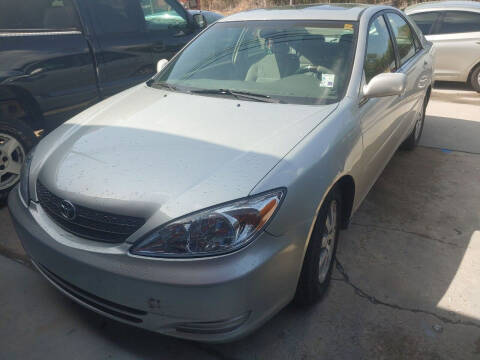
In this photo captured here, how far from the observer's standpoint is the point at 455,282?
2.70 m

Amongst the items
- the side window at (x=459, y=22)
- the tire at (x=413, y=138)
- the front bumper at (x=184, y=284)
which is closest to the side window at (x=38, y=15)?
the front bumper at (x=184, y=284)

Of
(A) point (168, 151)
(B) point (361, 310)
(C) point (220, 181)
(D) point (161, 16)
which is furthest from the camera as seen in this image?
(D) point (161, 16)

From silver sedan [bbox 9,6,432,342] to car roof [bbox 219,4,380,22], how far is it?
21 millimetres

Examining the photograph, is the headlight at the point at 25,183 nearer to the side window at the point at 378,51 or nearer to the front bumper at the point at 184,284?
the front bumper at the point at 184,284

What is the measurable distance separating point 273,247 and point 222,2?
24264 mm

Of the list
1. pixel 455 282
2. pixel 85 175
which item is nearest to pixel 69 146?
pixel 85 175

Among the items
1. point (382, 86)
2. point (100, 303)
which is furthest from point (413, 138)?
point (100, 303)

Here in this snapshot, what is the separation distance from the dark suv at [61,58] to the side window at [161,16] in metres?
0.02

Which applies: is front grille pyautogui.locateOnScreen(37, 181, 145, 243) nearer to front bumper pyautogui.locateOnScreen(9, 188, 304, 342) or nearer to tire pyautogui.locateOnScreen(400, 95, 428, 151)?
front bumper pyautogui.locateOnScreen(9, 188, 304, 342)

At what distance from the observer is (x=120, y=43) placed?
4.41m

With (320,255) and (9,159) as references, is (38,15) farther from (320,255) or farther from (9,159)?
(320,255)

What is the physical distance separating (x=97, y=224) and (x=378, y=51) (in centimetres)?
243

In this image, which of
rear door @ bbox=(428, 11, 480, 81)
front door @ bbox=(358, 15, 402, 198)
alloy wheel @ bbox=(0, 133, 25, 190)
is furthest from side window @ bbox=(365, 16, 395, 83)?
rear door @ bbox=(428, 11, 480, 81)

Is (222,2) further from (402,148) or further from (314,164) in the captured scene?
(314,164)
